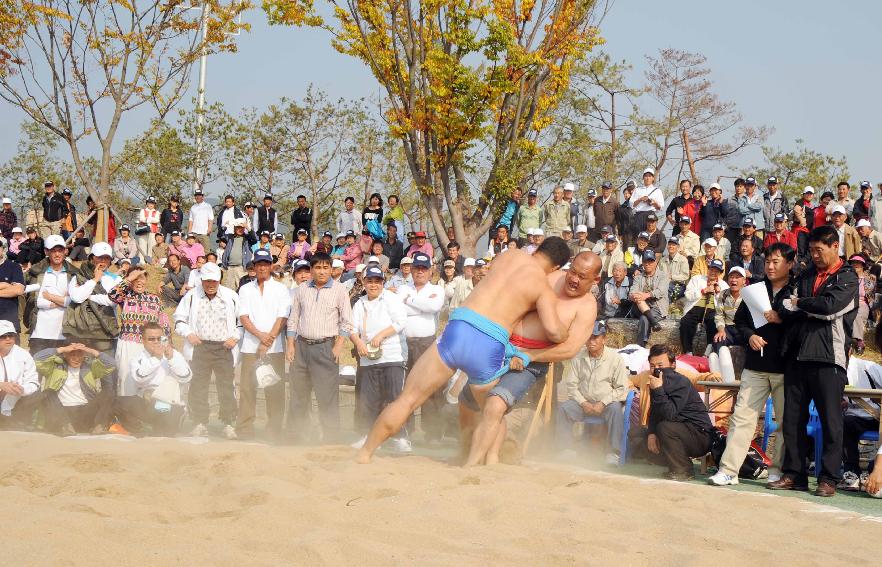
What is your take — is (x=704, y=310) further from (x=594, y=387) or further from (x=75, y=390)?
(x=75, y=390)

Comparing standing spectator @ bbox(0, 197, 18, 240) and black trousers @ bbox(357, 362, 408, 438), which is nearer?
black trousers @ bbox(357, 362, 408, 438)

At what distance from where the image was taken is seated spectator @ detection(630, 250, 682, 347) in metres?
12.2

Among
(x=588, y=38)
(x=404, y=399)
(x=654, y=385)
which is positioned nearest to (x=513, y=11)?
(x=588, y=38)

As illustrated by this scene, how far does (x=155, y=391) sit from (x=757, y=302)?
5476mm

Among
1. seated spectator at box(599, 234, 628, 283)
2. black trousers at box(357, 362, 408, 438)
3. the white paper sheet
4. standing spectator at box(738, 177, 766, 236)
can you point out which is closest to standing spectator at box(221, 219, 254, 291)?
seated spectator at box(599, 234, 628, 283)

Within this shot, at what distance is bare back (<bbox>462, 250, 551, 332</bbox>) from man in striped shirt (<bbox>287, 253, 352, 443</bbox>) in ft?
9.22

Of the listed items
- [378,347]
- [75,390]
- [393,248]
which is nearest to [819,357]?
[378,347]

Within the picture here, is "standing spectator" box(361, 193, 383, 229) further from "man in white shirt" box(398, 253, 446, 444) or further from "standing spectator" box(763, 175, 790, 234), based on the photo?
"man in white shirt" box(398, 253, 446, 444)

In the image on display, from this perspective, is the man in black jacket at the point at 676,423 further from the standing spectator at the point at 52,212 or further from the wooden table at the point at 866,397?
the standing spectator at the point at 52,212

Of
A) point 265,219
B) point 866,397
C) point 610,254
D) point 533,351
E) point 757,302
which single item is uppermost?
point 265,219

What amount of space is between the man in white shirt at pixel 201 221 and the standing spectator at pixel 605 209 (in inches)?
302

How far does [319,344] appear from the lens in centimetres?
888

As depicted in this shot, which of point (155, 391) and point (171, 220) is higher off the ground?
point (171, 220)

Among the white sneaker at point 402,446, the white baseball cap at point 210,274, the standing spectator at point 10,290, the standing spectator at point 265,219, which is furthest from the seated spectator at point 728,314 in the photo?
the standing spectator at point 265,219
